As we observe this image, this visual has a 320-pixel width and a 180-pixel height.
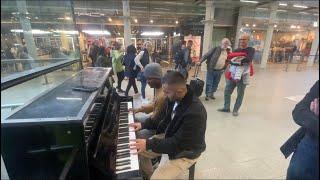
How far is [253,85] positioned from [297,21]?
1073 centimetres

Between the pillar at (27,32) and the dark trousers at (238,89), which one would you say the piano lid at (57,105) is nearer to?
the pillar at (27,32)

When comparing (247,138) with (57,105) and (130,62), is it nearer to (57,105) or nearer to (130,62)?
(57,105)

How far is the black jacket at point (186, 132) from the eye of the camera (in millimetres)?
1419

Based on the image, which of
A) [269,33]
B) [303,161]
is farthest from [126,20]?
[303,161]

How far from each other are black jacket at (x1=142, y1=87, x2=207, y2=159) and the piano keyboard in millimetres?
171

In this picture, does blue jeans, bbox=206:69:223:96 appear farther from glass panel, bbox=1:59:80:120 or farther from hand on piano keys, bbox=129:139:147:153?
hand on piano keys, bbox=129:139:147:153

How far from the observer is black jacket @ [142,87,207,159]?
4.66 feet

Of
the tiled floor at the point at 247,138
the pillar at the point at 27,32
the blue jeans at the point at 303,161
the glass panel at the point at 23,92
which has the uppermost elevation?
the pillar at the point at 27,32

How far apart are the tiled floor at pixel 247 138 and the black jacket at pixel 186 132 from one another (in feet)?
2.50

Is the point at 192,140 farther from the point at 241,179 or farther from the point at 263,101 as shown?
the point at 263,101

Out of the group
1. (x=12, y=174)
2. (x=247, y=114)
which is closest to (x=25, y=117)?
(x=12, y=174)

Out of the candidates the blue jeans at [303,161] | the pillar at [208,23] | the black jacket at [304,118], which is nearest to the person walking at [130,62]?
the black jacket at [304,118]

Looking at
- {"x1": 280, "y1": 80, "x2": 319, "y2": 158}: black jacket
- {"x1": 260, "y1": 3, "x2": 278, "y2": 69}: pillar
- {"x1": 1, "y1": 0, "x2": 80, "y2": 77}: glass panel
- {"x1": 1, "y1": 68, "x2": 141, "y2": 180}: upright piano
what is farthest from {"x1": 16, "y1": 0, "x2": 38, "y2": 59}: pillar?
{"x1": 260, "y1": 3, "x2": 278, "y2": 69}: pillar

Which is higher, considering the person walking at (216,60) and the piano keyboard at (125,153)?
the person walking at (216,60)
